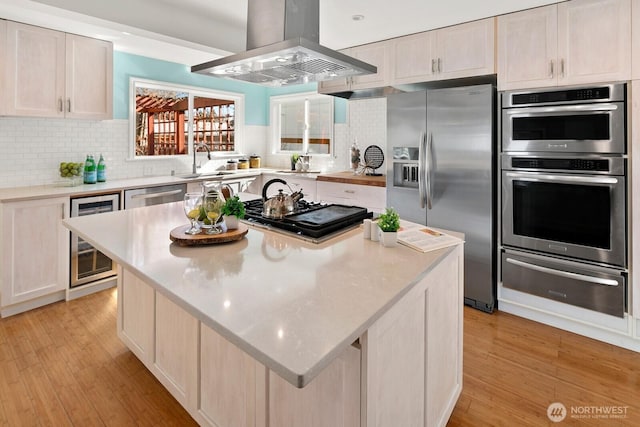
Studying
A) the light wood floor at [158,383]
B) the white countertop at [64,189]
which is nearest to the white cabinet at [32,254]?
the white countertop at [64,189]

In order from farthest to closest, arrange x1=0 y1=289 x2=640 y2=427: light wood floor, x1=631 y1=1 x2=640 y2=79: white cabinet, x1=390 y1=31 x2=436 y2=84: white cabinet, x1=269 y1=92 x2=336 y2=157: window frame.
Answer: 1. x1=269 y1=92 x2=336 y2=157: window frame
2. x1=390 y1=31 x2=436 y2=84: white cabinet
3. x1=631 y1=1 x2=640 y2=79: white cabinet
4. x1=0 y1=289 x2=640 y2=427: light wood floor

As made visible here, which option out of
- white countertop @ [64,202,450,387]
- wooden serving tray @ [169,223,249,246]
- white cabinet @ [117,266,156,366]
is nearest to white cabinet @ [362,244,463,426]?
A: white countertop @ [64,202,450,387]

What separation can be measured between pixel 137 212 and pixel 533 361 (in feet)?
9.12

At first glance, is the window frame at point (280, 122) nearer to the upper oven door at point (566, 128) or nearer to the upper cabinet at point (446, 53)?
the upper cabinet at point (446, 53)

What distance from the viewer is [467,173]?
3.13m

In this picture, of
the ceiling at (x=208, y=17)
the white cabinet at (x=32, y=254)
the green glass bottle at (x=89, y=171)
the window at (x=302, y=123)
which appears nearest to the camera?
the ceiling at (x=208, y=17)

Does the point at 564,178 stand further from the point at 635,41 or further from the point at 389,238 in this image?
the point at 389,238

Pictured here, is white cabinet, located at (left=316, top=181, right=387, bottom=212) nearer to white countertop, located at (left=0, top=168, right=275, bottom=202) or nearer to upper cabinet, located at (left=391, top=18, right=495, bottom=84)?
upper cabinet, located at (left=391, top=18, right=495, bottom=84)

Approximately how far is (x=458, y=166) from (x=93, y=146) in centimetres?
371

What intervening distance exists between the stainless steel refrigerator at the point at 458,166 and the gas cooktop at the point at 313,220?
4.24 ft

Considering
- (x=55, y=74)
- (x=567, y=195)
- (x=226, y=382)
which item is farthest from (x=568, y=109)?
(x=55, y=74)

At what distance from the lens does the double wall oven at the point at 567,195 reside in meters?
2.56

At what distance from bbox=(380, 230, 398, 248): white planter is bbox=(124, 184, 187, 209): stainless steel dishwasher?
287 centimetres

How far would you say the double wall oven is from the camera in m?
2.56
